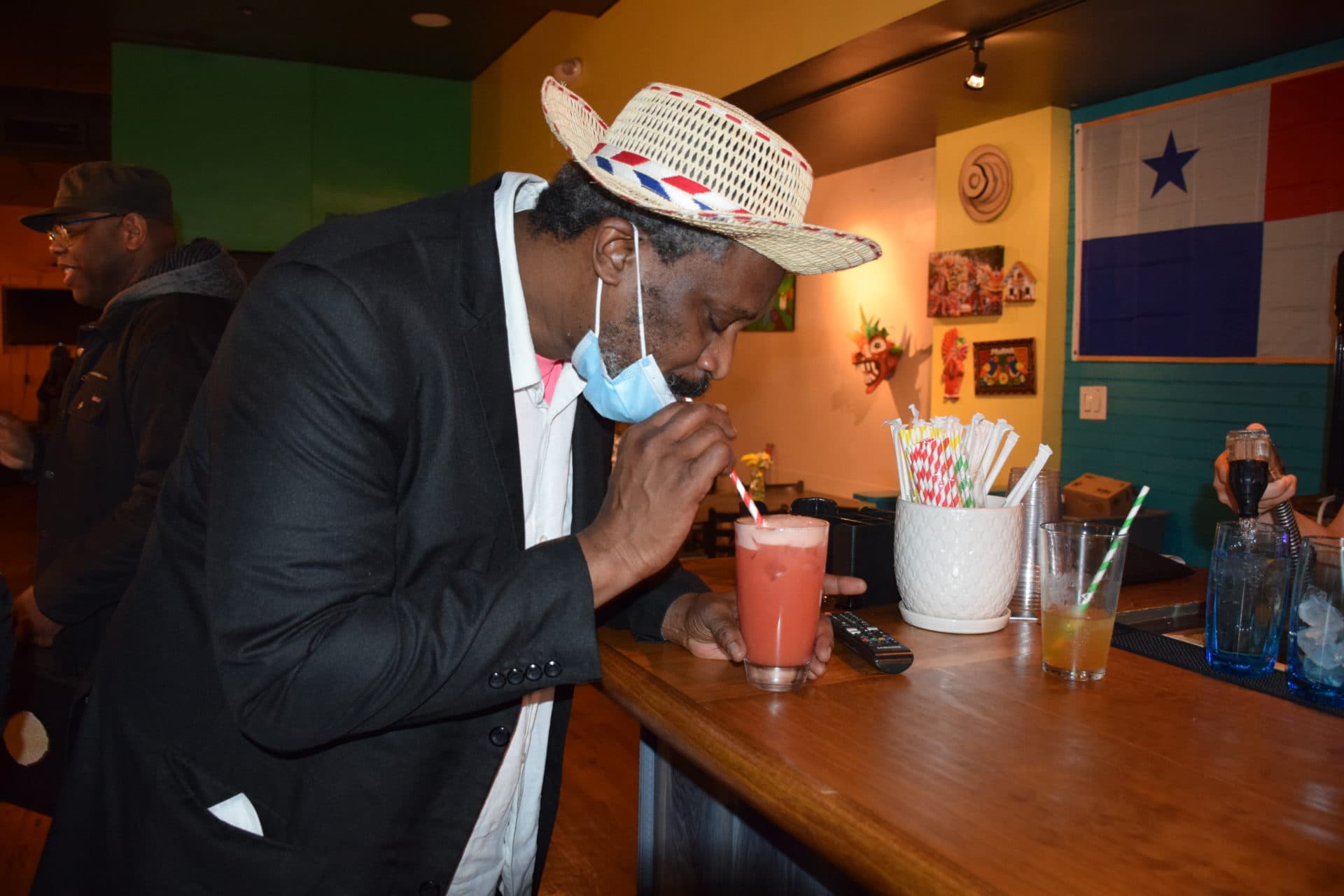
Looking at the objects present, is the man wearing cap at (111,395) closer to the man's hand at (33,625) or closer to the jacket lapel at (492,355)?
the man's hand at (33,625)

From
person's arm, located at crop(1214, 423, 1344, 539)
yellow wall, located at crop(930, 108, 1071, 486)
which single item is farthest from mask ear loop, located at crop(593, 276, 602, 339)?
yellow wall, located at crop(930, 108, 1071, 486)

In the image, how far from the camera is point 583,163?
1.22m

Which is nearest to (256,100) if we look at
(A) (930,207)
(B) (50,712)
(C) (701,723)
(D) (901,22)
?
(A) (930,207)

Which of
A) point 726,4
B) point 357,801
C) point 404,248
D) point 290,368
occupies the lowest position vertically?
point 357,801

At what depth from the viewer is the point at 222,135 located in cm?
636

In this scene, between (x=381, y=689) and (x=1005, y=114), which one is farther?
(x=1005, y=114)

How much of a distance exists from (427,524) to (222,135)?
6.29 metres

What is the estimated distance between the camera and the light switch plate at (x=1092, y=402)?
3.94 metres

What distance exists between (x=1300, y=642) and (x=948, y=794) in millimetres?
565

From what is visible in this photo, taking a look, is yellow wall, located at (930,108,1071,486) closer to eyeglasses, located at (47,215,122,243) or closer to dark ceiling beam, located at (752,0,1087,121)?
dark ceiling beam, located at (752,0,1087,121)

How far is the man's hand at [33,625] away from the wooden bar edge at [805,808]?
182 cm

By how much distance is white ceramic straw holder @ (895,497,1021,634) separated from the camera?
4.31 ft

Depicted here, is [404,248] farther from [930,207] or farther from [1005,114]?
[930,207]

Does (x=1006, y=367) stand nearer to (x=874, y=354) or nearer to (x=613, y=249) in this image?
(x=874, y=354)
